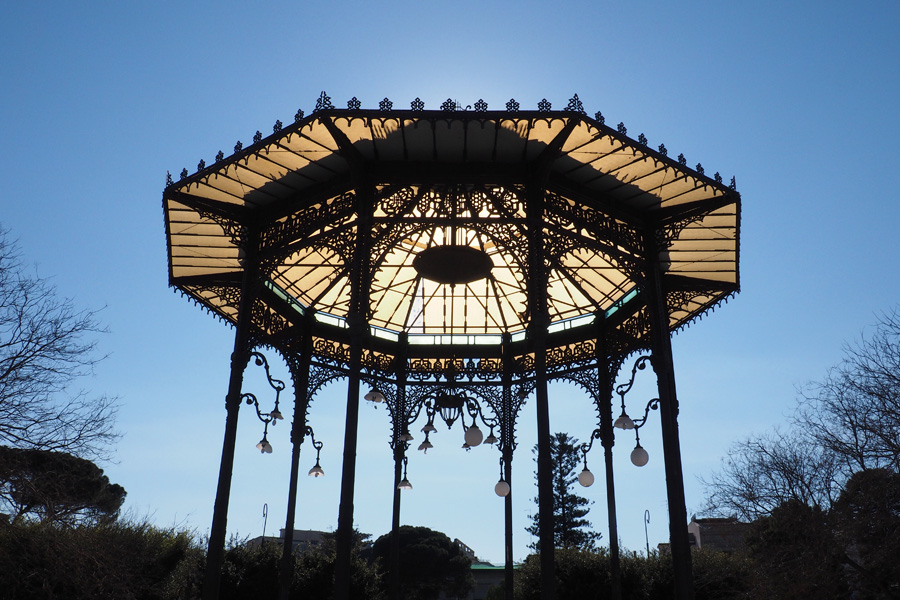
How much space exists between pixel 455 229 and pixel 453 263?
1362 millimetres

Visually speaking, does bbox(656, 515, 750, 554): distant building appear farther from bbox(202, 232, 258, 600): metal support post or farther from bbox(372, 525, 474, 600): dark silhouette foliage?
bbox(372, 525, 474, 600): dark silhouette foliage

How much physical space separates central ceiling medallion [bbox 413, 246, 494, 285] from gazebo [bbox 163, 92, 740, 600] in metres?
0.04

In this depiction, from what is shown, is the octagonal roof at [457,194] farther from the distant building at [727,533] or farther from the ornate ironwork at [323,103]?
the distant building at [727,533]

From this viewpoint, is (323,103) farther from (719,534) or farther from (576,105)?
(719,534)

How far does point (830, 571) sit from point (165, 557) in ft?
56.6

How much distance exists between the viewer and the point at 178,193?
44.7 ft

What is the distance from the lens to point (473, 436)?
623 inches

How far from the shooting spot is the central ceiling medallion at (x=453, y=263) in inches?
578

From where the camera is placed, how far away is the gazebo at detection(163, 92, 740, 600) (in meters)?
11.6

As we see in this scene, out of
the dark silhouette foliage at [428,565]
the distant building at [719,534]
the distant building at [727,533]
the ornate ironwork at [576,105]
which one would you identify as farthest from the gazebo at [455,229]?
the dark silhouette foliage at [428,565]

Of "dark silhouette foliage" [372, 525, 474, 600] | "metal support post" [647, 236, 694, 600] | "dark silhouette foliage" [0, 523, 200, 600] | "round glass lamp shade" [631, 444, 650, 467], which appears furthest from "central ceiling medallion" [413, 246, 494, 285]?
"dark silhouette foliage" [372, 525, 474, 600]

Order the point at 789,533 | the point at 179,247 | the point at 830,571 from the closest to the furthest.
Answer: the point at 179,247
the point at 830,571
the point at 789,533

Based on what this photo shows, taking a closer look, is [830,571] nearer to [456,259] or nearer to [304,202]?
[456,259]

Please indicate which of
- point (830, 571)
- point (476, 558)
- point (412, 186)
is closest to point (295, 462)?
point (412, 186)
